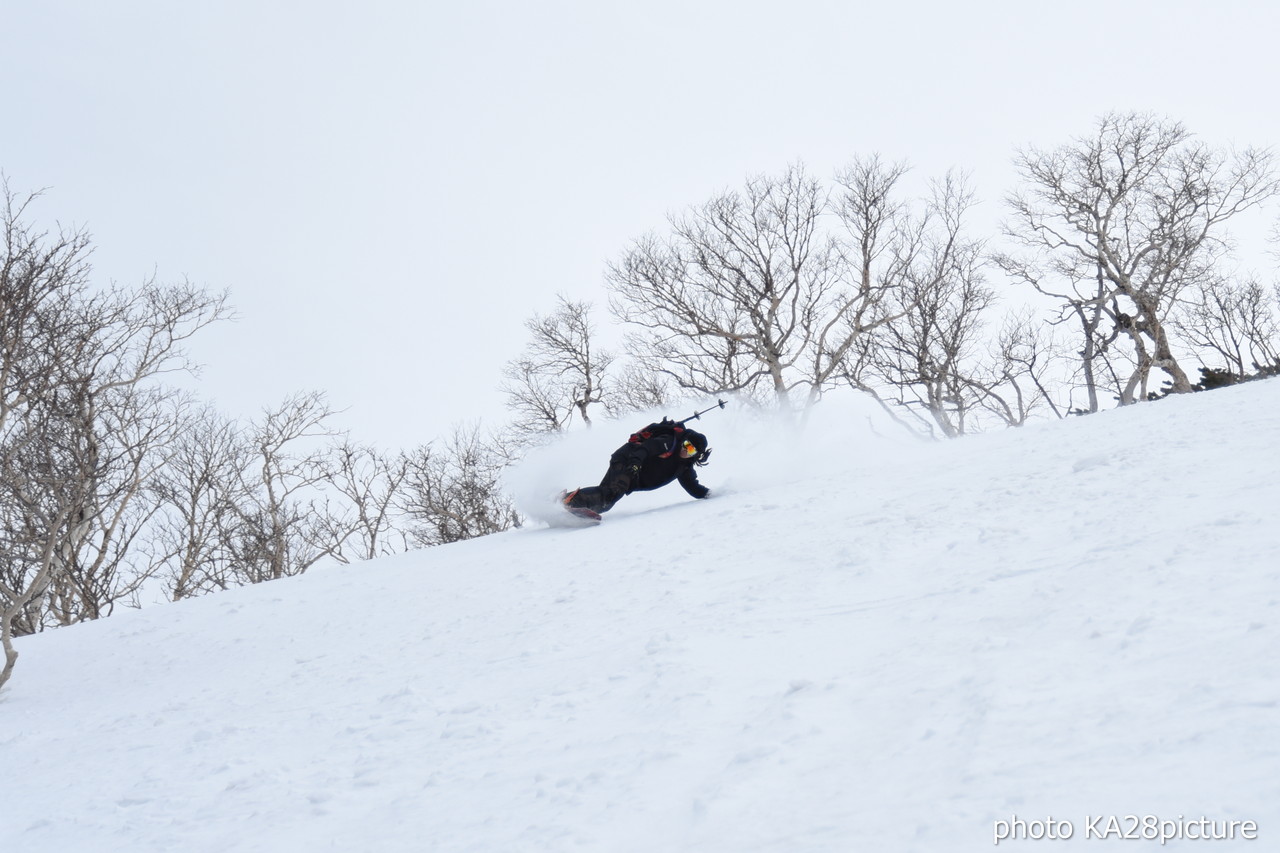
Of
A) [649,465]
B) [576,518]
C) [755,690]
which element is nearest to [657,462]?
[649,465]

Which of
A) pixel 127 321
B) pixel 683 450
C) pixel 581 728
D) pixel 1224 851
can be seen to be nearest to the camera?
pixel 1224 851

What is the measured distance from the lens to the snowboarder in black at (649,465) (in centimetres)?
1045

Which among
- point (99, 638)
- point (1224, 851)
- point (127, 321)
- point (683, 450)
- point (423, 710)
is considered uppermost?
point (127, 321)

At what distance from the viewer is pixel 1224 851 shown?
224 centimetres

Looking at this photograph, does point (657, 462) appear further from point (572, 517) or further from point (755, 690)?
point (755, 690)

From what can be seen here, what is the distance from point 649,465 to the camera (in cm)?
1067

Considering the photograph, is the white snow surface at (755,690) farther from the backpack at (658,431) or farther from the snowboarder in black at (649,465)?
the backpack at (658,431)

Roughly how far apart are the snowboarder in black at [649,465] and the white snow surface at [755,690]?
2.18 metres

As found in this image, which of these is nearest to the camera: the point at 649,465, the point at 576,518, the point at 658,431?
the point at 576,518

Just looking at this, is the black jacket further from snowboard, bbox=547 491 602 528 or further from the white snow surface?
the white snow surface

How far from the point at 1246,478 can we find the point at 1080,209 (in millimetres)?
24834

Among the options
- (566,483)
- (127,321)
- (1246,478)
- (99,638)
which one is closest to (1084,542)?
(1246,478)

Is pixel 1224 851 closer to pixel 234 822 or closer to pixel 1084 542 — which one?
pixel 1084 542

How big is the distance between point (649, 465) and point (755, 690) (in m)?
6.67
